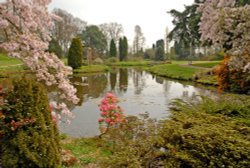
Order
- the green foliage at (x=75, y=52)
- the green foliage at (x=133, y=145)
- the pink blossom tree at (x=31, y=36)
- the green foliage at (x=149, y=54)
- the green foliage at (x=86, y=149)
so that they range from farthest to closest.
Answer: the green foliage at (x=149, y=54)
the green foliage at (x=75, y=52)
the green foliage at (x=86, y=149)
the pink blossom tree at (x=31, y=36)
the green foliage at (x=133, y=145)

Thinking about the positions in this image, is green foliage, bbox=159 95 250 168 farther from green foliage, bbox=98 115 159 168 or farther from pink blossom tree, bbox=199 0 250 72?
pink blossom tree, bbox=199 0 250 72

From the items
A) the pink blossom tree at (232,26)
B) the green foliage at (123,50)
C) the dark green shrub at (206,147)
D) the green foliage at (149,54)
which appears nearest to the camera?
the dark green shrub at (206,147)

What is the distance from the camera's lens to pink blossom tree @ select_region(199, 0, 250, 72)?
7730 millimetres

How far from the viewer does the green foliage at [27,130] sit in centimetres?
395

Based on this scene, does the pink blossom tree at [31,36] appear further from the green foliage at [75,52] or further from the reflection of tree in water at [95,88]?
the green foliage at [75,52]

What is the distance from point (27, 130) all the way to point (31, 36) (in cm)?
169

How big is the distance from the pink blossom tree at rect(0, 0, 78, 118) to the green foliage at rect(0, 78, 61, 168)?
794mm

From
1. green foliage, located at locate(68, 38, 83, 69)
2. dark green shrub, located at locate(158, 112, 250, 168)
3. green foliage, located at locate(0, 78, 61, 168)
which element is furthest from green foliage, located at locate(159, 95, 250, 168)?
green foliage, located at locate(68, 38, 83, 69)

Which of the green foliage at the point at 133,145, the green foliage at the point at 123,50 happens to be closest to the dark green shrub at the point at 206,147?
the green foliage at the point at 133,145

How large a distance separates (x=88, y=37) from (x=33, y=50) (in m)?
59.9

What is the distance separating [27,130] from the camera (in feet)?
13.3

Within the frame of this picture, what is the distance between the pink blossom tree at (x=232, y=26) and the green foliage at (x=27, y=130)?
5.81 metres

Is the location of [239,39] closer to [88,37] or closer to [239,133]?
[239,133]

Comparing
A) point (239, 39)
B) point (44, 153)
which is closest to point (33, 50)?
point (44, 153)
